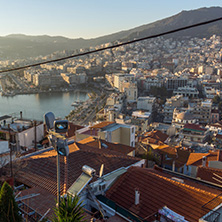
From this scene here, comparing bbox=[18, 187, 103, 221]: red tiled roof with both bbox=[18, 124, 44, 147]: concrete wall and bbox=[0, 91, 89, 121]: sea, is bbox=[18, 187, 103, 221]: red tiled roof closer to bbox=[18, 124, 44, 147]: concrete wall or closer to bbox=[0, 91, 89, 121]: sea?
bbox=[18, 124, 44, 147]: concrete wall

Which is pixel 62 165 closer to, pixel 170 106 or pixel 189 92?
pixel 170 106

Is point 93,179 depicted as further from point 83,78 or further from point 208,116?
point 83,78

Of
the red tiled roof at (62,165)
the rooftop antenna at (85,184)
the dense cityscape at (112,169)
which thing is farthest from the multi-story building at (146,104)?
the rooftop antenna at (85,184)

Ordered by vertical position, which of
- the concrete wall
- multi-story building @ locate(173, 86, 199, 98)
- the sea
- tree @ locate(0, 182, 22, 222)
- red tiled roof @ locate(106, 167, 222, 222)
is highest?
tree @ locate(0, 182, 22, 222)

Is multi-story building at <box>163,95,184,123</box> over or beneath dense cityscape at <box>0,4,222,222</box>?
beneath

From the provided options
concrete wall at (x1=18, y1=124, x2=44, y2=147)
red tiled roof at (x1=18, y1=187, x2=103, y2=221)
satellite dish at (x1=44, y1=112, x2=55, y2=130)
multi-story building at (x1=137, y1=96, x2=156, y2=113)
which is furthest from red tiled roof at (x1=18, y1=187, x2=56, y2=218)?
multi-story building at (x1=137, y1=96, x2=156, y2=113)

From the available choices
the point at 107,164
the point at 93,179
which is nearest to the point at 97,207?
the point at 93,179
